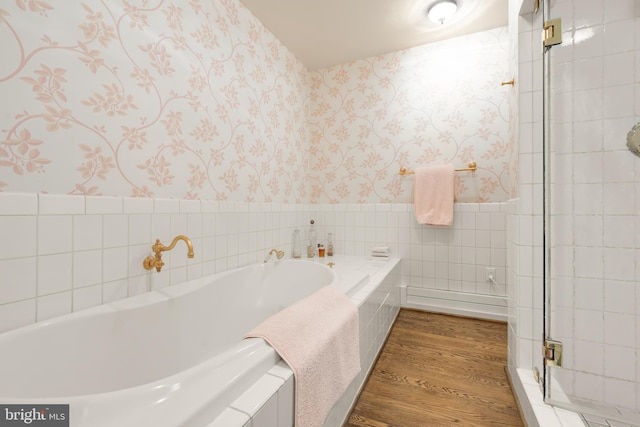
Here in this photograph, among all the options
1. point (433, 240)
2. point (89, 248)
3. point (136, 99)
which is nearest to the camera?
point (89, 248)

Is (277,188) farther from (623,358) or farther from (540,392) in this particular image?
(623,358)

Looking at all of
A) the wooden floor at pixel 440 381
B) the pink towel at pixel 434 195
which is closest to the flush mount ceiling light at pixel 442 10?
the pink towel at pixel 434 195

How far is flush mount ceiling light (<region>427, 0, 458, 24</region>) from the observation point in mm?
1809

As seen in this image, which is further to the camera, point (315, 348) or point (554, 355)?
point (554, 355)

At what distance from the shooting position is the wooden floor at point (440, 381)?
3.74 ft

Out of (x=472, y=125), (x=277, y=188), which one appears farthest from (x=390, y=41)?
(x=277, y=188)

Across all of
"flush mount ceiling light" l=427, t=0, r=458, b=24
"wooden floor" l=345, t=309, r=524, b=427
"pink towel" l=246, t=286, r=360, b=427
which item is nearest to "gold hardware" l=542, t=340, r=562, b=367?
"wooden floor" l=345, t=309, r=524, b=427

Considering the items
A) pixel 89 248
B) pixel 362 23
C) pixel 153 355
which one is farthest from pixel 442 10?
pixel 153 355

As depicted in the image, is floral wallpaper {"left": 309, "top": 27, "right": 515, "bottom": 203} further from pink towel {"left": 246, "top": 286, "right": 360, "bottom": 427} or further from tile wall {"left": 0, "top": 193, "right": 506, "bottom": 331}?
pink towel {"left": 246, "top": 286, "right": 360, "bottom": 427}

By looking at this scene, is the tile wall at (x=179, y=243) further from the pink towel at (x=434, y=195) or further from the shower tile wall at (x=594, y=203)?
the shower tile wall at (x=594, y=203)

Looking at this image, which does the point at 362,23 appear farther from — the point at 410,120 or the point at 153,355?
the point at 153,355

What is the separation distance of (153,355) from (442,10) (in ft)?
8.50

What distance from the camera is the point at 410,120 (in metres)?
2.35

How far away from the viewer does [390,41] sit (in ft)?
7.42
